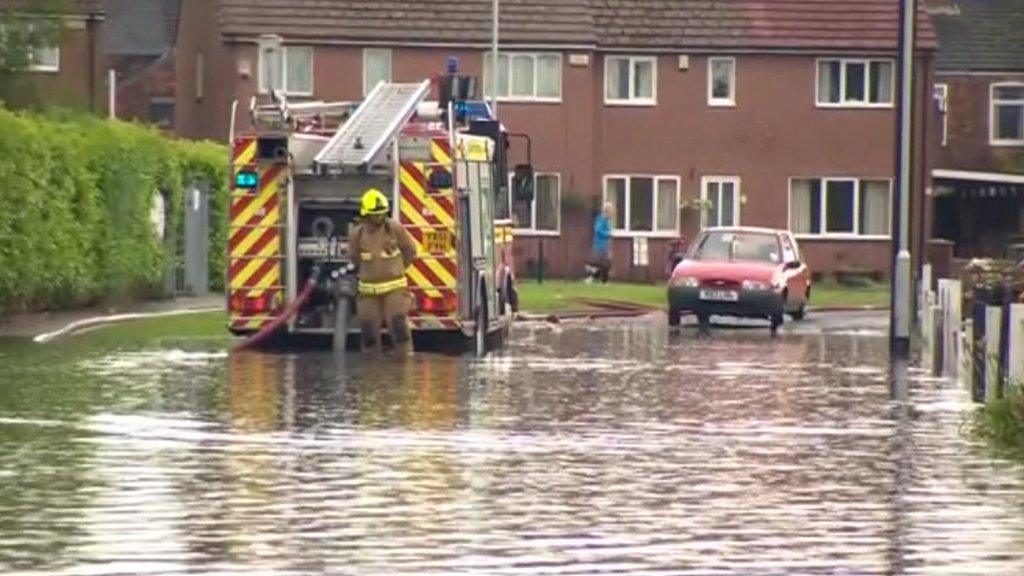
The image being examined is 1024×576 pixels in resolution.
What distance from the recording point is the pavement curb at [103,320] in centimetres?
3129

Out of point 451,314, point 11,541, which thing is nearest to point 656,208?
point 451,314

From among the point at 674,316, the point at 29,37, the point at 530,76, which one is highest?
the point at 29,37

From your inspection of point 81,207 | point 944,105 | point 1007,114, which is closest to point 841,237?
point 944,105

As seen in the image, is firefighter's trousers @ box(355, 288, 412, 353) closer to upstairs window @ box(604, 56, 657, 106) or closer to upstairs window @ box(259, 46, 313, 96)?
upstairs window @ box(259, 46, 313, 96)

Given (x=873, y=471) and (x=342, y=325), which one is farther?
(x=342, y=325)

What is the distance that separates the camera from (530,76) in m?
63.4

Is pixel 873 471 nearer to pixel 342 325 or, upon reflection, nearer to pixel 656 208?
pixel 342 325

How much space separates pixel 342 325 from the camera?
2847 cm

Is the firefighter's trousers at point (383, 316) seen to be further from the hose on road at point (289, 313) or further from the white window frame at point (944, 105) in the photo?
the white window frame at point (944, 105)

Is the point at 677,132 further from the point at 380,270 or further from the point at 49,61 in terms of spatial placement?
the point at 380,270

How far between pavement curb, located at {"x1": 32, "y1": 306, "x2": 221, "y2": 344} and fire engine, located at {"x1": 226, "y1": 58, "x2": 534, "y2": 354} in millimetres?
2927

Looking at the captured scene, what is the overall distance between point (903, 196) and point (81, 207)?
37.1 feet

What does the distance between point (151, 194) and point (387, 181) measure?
12.4m

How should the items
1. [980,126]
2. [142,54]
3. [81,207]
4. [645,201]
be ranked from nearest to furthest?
1. [81,207]
2. [645,201]
3. [980,126]
4. [142,54]
